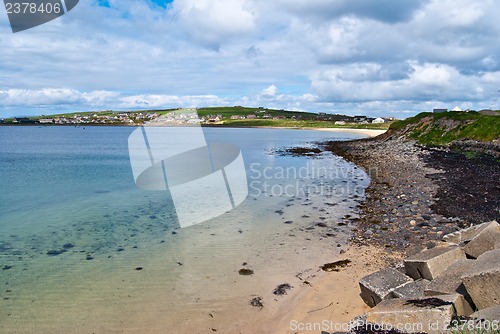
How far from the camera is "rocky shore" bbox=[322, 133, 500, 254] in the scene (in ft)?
41.4

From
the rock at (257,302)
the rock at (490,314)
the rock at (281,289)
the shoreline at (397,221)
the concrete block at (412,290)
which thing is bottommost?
the rock at (257,302)

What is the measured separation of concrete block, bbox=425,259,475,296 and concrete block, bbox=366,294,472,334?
0.47m

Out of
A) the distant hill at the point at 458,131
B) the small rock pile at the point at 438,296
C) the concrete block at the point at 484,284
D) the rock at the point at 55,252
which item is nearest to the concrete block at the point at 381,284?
the small rock pile at the point at 438,296

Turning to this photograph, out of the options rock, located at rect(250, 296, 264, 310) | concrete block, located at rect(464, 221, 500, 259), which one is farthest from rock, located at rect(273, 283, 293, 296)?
concrete block, located at rect(464, 221, 500, 259)

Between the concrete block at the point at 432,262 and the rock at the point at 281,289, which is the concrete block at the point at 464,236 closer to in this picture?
the concrete block at the point at 432,262

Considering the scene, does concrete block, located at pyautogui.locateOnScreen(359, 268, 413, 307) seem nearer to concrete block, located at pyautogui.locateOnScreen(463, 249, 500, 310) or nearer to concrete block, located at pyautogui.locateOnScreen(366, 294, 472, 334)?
concrete block, located at pyautogui.locateOnScreen(366, 294, 472, 334)

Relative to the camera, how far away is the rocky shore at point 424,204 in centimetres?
1263

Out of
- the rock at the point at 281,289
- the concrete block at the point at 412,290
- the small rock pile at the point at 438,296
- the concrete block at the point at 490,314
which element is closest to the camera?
the concrete block at the point at 490,314

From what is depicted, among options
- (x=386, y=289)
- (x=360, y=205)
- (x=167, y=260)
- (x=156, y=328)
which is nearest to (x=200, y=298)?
(x=156, y=328)

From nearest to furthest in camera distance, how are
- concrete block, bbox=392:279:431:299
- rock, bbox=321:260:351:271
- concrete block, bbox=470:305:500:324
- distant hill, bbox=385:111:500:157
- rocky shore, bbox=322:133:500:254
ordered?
concrete block, bbox=470:305:500:324 → concrete block, bbox=392:279:431:299 → rock, bbox=321:260:351:271 → rocky shore, bbox=322:133:500:254 → distant hill, bbox=385:111:500:157

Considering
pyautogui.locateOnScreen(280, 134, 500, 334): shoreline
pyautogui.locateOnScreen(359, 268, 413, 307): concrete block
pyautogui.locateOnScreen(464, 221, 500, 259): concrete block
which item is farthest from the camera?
pyautogui.locateOnScreen(280, 134, 500, 334): shoreline

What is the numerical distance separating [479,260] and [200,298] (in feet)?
20.0

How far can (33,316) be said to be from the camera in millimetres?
8141

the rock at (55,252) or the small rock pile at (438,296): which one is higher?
the small rock pile at (438,296)
